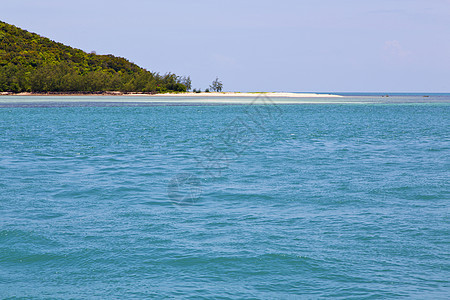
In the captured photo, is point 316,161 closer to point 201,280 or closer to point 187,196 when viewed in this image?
point 187,196

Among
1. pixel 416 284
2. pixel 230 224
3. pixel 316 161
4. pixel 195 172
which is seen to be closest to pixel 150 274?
pixel 230 224

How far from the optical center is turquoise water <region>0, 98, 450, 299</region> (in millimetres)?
11070

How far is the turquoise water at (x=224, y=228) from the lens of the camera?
11.1 meters

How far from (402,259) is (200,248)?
17.2ft

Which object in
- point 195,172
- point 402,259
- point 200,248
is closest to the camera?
point 402,259

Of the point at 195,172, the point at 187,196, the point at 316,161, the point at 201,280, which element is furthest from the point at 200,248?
the point at 316,161

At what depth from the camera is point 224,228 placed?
49.0 ft

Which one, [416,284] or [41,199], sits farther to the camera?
[41,199]

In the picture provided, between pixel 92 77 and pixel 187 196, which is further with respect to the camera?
pixel 92 77

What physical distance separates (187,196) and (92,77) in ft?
619

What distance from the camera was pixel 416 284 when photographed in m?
10.9

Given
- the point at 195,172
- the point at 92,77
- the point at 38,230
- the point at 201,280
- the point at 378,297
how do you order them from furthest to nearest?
the point at 92,77 → the point at 195,172 → the point at 38,230 → the point at 201,280 → the point at 378,297

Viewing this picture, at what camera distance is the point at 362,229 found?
Result: 14.7 meters

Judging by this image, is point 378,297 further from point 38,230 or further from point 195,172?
point 195,172
